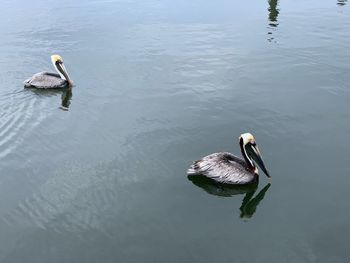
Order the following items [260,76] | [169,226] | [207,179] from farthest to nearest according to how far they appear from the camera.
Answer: [260,76]
[207,179]
[169,226]

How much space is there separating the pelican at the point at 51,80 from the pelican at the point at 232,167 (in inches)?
299

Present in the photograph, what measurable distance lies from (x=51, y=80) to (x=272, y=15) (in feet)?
39.2

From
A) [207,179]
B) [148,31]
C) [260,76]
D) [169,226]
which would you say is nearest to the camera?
[169,226]

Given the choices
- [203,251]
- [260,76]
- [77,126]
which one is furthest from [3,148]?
[260,76]

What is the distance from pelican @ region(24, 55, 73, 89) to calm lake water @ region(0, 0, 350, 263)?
32cm

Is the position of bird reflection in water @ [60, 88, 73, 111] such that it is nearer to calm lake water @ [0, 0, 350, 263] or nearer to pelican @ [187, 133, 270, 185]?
calm lake water @ [0, 0, 350, 263]

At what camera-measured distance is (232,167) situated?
1085 cm

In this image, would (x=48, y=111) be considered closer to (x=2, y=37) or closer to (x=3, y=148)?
(x=3, y=148)

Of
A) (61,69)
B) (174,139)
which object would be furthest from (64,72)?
(174,139)

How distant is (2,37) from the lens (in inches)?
877

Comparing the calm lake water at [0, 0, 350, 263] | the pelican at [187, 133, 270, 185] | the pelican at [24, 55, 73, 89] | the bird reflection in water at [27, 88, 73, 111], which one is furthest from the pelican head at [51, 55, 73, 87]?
the pelican at [187, 133, 270, 185]

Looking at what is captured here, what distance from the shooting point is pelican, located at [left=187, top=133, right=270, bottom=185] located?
10773 millimetres

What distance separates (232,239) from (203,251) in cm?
68

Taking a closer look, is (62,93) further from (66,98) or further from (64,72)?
(64,72)
